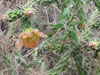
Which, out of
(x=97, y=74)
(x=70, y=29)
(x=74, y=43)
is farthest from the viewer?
(x=97, y=74)

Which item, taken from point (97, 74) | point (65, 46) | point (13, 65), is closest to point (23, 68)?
point (13, 65)

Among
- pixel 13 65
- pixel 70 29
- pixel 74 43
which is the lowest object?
pixel 13 65

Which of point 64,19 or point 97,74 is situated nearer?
point 64,19

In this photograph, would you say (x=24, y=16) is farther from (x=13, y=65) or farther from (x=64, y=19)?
(x=13, y=65)

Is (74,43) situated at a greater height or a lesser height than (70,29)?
lesser

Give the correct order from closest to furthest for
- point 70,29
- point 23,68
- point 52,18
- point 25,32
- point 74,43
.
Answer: point 25,32 → point 70,29 → point 74,43 → point 23,68 → point 52,18

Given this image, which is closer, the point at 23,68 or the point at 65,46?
the point at 65,46

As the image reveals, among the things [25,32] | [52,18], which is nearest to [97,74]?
[25,32]

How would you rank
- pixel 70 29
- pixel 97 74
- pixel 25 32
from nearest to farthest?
1. pixel 25 32
2. pixel 70 29
3. pixel 97 74

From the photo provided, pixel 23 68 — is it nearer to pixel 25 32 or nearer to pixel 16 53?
pixel 16 53
